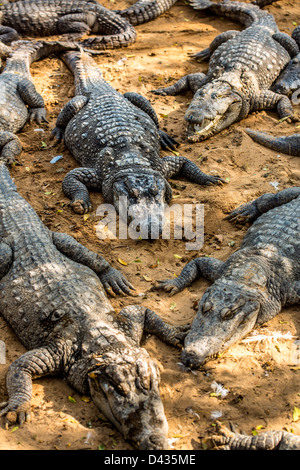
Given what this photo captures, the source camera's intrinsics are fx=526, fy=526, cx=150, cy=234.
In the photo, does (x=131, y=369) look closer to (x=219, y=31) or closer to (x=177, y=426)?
(x=177, y=426)

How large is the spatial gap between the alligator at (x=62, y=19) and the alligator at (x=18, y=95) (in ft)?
3.13

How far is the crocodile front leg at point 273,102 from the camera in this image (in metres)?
7.83

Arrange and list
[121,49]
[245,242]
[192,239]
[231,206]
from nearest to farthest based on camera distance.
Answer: [245,242]
[192,239]
[231,206]
[121,49]

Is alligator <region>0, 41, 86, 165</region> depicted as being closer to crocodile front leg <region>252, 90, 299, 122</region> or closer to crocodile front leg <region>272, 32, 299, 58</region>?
crocodile front leg <region>252, 90, 299, 122</region>

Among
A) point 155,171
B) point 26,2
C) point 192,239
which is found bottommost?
point 192,239

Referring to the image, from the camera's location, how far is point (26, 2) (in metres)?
10.1

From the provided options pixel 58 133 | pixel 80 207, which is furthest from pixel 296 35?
pixel 80 207

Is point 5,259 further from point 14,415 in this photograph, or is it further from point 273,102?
point 273,102

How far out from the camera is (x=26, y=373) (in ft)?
12.9

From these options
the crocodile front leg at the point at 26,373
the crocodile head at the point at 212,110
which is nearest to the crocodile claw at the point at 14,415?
the crocodile front leg at the point at 26,373

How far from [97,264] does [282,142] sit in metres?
3.38

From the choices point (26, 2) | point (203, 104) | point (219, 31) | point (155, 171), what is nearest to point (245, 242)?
point (155, 171)

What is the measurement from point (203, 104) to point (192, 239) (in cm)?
264

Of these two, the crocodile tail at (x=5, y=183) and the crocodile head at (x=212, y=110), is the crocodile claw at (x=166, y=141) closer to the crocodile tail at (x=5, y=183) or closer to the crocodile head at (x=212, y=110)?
the crocodile head at (x=212, y=110)
